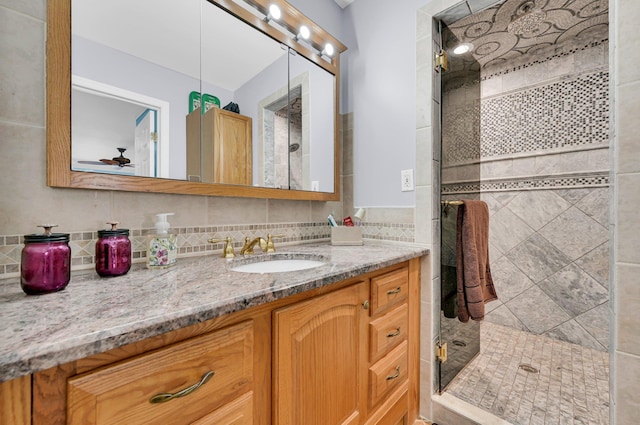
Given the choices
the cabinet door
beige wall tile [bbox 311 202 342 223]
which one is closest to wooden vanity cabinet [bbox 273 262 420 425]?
the cabinet door

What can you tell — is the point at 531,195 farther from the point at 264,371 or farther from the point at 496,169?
the point at 264,371

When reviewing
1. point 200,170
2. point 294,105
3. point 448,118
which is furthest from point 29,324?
point 448,118

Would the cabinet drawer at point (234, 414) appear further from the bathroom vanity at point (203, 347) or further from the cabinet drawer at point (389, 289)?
the cabinet drawer at point (389, 289)

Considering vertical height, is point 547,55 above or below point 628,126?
above

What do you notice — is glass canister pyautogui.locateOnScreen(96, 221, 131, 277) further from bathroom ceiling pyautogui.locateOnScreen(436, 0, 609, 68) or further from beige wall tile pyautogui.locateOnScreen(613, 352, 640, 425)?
bathroom ceiling pyautogui.locateOnScreen(436, 0, 609, 68)

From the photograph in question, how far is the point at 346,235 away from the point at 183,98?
97cm

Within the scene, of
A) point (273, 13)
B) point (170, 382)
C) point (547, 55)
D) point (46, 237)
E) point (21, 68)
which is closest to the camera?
point (170, 382)

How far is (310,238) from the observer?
1.55 metres

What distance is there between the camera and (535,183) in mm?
2002

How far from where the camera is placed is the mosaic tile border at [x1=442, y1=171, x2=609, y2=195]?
1700 millimetres

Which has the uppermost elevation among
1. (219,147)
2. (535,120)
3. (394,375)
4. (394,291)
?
(535,120)

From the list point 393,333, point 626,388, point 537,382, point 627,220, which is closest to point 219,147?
point 393,333

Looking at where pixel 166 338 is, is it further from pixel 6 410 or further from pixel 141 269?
pixel 141 269

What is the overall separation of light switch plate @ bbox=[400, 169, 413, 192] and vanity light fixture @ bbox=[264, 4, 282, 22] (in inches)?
39.3
